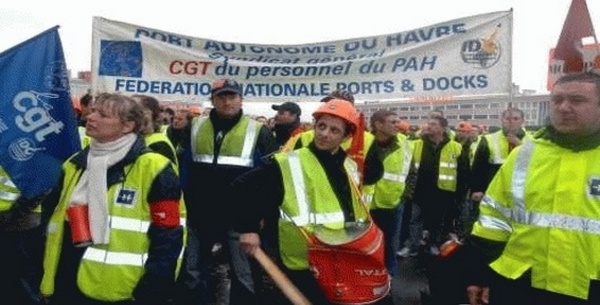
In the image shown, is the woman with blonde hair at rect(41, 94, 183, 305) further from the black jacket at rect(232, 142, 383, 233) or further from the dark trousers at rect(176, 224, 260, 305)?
the dark trousers at rect(176, 224, 260, 305)

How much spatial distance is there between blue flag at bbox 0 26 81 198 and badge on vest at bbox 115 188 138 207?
133cm

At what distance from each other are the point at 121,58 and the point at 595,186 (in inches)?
248

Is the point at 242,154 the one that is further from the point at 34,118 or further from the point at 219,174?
the point at 34,118

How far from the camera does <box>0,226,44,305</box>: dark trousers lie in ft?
17.2

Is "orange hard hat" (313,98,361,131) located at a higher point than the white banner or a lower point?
lower

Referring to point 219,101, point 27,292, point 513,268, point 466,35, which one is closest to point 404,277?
point 466,35

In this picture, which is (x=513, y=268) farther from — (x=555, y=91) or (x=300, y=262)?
(x=300, y=262)

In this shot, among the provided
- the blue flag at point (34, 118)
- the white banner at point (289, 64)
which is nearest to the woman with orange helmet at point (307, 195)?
→ the blue flag at point (34, 118)

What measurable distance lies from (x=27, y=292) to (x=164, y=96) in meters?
3.35

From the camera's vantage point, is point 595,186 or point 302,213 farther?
Answer: point 302,213

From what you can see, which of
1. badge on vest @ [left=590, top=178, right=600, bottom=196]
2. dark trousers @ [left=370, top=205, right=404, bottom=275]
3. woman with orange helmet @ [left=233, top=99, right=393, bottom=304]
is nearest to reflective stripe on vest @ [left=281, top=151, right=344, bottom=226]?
woman with orange helmet @ [left=233, top=99, right=393, bottom=304]

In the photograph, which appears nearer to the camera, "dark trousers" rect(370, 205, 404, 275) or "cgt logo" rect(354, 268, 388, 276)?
"cgt logo" rect(354, 268, 388, 276)

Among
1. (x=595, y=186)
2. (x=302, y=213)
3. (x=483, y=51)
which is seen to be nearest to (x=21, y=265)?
(x=302, y=213)

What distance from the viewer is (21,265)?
18.0 ft
